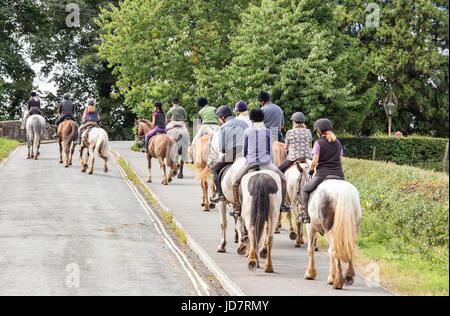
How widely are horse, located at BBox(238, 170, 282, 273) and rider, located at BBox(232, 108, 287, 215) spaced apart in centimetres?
36

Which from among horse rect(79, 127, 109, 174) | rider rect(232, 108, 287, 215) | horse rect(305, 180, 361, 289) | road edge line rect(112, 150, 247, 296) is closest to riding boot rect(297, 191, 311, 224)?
rider rect(232, 108, 287, 215)

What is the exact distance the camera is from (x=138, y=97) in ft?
143

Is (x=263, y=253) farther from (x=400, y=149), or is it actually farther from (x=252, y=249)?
(x=400, y=149)

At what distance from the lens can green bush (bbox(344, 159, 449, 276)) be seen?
1437 cm

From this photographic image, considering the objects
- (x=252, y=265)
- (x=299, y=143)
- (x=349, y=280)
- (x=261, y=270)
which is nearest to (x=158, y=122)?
(x=299, y=143)

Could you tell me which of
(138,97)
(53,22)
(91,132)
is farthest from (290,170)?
(53,22)

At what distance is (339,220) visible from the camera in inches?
427

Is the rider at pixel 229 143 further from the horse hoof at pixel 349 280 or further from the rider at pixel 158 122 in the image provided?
the rider at pixel 158 122

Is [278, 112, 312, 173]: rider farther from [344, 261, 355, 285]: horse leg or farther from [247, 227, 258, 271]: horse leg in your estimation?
Answer: [344, 261, 355, 285]: horse leg

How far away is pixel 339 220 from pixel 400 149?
38.9 meters

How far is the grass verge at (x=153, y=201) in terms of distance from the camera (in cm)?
1692

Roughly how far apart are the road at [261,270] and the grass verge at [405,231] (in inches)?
28.2

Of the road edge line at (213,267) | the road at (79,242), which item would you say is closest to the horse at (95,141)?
the road at (79,242)
